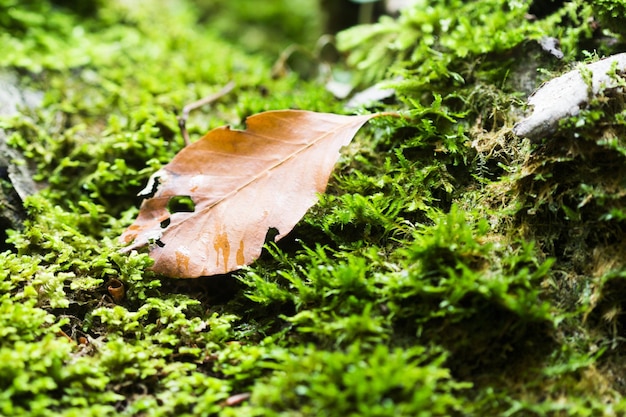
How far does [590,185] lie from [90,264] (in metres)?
1.74

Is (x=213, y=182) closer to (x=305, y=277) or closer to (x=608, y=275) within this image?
(x=305, y=277)

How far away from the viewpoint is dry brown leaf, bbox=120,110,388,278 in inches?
72.9

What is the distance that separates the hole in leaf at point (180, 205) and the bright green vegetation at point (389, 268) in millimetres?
256

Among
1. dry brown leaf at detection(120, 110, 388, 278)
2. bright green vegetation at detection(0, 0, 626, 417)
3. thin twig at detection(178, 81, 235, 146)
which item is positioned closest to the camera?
bright green vegetation at detection(0, 0, 626, 417)

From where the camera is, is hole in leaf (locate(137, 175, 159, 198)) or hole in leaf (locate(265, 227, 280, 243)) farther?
hole in leaf (locate(137, 175, 159, 198))

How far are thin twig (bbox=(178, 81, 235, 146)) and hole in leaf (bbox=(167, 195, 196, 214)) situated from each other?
0.36 m

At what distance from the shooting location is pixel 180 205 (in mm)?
2129

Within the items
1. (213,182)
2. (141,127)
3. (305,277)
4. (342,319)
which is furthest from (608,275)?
(141,127)

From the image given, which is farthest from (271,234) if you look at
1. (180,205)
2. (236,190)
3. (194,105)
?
(194,105)

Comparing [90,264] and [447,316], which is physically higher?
[90,264]

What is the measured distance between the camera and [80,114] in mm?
2668

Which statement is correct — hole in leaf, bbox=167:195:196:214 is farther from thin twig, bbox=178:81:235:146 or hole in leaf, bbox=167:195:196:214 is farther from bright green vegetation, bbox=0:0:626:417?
thin twig, bbox=178:81:235:146

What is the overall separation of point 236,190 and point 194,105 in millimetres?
838

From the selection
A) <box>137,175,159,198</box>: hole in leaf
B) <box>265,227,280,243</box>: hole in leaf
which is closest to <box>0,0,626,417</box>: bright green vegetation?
<box>265,227,280,243</box>: hole in leaf
